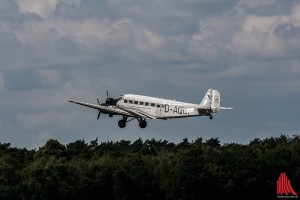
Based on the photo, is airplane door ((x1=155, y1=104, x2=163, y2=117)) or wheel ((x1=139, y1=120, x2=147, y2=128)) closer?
wheel ((x1=139, y1=120, x2=147, y2=128))

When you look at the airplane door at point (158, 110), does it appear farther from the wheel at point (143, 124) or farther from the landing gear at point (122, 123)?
the landing gear at point (122, 123)

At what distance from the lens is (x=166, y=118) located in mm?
166375

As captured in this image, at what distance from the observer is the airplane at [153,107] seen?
6407 inches

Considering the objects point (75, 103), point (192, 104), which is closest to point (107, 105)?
point (75, 103)

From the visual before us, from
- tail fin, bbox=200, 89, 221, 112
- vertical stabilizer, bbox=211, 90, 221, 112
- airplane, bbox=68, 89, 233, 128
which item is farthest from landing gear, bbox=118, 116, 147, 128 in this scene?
vertical stabilizer, bbox=211, 90, 221, 112

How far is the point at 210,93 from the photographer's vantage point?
6491 inches

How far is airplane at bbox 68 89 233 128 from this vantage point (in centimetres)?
16275

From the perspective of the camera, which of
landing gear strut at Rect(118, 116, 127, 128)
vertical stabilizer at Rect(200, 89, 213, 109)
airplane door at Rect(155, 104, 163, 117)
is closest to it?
vertical stabilizer at Rect(200, 89, 213, 109)

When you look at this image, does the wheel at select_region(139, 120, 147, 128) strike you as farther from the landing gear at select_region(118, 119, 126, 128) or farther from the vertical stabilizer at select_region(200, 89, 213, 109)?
the vertical stabilizer at select_region(200, 89, 213, 109)

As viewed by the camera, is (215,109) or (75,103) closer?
(215,109)

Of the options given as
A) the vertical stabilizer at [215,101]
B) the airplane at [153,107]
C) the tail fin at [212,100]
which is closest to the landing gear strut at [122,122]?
the airplane at [153,107]

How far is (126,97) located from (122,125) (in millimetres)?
4642

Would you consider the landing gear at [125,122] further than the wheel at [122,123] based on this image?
No

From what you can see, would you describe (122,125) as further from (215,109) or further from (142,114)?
(215,109)
